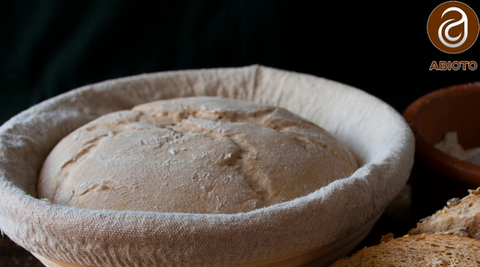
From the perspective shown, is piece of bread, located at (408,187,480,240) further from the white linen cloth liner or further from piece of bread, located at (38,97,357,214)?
piece of bread, located at (38,97,357,214)

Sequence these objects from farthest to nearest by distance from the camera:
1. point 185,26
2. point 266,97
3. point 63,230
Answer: point 185,26 < point 266,97 < point 63,230

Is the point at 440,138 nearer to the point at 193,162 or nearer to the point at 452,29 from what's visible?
the point at 452,29

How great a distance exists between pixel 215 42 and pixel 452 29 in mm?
893

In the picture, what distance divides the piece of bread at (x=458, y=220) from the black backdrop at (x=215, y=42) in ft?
3.40

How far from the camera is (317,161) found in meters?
0.80

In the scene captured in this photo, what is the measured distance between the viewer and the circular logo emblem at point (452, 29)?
112cm

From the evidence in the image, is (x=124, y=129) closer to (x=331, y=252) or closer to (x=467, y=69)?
(x=331, y=252)

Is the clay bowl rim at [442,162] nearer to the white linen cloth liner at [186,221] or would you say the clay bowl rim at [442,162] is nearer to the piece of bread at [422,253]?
the white linen cloth liner at [186,221]

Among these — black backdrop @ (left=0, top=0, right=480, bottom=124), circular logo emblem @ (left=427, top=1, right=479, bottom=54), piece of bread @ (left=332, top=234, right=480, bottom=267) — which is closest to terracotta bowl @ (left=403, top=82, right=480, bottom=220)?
circular logo emblem @ (left=427, top=1, right=479, bottom=54)

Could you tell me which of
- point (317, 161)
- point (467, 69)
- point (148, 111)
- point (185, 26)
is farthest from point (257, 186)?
point (467, 69)

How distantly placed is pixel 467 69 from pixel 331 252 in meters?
1.30

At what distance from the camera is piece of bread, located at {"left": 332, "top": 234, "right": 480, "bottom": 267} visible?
57 cm

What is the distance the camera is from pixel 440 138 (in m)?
1.15

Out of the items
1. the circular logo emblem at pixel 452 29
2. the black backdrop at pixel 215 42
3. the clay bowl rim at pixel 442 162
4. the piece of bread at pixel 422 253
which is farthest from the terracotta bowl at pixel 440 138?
the black backdrop at pixel 215 42
